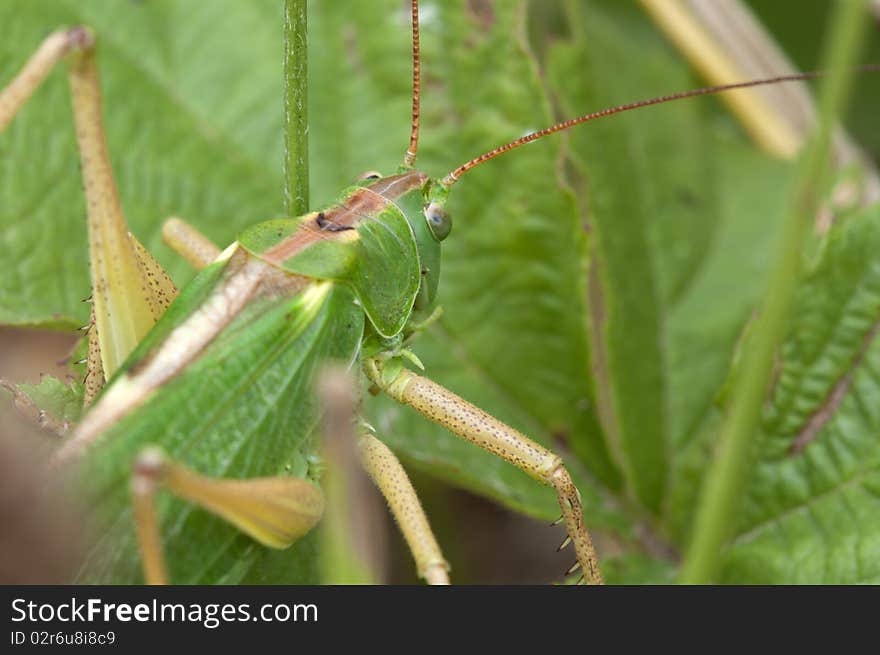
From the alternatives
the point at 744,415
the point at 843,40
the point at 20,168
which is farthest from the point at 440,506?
the point at 843,40

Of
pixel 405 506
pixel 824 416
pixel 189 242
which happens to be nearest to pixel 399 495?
pixel 405 506

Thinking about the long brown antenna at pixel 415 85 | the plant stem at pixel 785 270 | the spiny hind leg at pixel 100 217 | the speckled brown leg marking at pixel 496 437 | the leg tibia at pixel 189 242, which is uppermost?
the long brown antenna at pixel 415 85

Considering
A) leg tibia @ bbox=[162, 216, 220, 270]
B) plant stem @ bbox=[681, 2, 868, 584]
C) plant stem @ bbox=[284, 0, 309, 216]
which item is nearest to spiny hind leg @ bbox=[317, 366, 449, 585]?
plant stem @ bbox=[284, 0, 309, 216]

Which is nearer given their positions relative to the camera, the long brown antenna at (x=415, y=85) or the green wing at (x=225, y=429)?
the green wing at (x=225, y=429)

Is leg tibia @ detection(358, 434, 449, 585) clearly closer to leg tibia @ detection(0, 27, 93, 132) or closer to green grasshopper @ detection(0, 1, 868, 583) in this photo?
green grasshopper @ detection(0, 1, 868, 583)

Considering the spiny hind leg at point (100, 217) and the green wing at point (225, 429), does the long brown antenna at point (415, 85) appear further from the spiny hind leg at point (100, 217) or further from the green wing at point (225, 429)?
the spiny hind leg at point (100, 217)

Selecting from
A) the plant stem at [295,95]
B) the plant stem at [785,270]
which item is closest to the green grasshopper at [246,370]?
the plant stem at [295,95]

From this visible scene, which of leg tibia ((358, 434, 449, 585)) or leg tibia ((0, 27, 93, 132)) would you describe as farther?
leg tibia ((358, 434, 449, 585))
